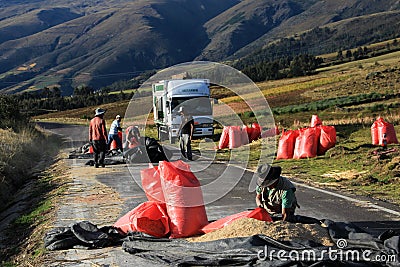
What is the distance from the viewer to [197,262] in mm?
7012

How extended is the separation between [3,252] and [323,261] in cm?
629

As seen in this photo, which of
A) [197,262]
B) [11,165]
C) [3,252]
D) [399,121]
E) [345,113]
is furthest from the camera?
[345,113]

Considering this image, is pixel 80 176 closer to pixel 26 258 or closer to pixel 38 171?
pixel 38 171

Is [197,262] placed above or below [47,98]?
below

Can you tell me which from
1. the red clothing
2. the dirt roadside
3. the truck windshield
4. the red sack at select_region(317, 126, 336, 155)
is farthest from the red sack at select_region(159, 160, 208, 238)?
the truck windshield

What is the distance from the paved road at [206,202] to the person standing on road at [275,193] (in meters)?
1.38

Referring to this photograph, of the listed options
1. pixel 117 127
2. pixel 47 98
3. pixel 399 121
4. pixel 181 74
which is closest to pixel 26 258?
pixel 117 127

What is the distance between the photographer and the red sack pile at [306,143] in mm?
18969

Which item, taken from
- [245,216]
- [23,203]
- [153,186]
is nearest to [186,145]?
[23,203]

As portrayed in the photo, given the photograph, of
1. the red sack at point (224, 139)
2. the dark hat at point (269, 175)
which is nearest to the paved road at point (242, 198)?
the dark hat at point (269, 175)

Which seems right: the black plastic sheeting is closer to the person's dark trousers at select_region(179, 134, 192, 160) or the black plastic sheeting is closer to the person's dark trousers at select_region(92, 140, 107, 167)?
the person's dark trousers at select_region(92, 140, 107, 167)

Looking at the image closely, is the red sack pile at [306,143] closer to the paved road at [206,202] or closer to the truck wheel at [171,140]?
the paved road at [206,202]

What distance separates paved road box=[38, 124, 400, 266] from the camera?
8227 mm

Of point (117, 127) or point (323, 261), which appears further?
point (117, 127)
